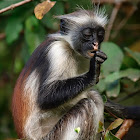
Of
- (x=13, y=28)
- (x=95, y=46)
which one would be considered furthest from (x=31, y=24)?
(x=95, y=46)

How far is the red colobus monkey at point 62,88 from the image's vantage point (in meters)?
5.54

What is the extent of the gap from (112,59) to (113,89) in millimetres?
738

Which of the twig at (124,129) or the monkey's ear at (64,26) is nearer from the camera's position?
the twig at (124,129)

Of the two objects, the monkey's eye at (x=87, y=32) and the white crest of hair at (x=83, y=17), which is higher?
the white crest of hair at (x=83, y=17)

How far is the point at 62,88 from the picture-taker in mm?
5535

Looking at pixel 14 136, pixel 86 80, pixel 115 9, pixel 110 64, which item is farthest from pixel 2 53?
pixel 86 80

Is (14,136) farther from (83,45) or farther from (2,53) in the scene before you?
(83,45)

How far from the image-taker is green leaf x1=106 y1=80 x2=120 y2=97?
6.59m

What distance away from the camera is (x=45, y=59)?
5.69m

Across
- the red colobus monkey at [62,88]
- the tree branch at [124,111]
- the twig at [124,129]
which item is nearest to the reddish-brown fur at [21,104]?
the red colobus monkey at [62,88]

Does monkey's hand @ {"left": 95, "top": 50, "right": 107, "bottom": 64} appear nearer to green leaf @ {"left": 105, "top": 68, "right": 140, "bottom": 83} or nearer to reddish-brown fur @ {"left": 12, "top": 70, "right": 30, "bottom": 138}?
reddish-brown fur @ {"left": 12, "top": 70, "right": 30, "bottom": 138}

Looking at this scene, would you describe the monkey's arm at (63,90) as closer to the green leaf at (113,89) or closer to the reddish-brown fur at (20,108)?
the reddish-brown fur at (20,108)

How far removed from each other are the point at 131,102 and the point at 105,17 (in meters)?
1.96

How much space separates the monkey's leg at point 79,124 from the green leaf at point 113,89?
87cm
